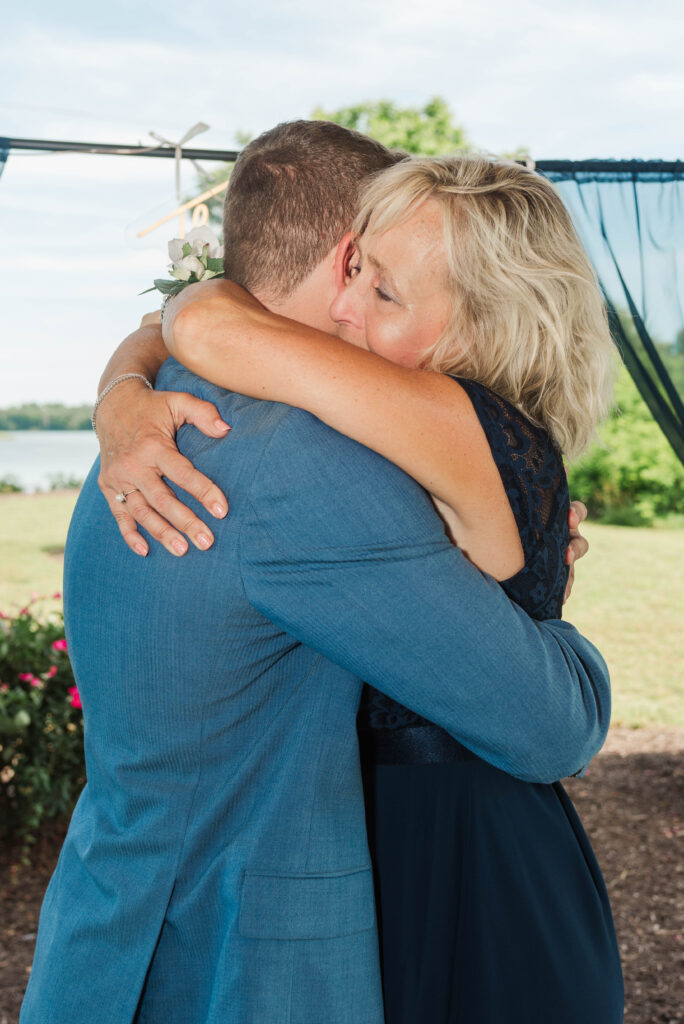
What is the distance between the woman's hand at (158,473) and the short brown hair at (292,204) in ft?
1.15

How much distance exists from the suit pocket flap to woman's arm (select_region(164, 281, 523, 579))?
0.53m

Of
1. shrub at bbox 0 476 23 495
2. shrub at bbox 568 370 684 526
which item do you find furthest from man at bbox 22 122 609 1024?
shrub at bbox 0 476 23 495

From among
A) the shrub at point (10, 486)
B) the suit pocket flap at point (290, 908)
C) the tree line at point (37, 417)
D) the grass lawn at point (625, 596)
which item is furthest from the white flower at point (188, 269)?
the tree line at point (37, 417)

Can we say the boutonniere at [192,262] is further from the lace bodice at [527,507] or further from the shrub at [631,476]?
the shrub at [631,476]

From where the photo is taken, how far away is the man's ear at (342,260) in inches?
66.1

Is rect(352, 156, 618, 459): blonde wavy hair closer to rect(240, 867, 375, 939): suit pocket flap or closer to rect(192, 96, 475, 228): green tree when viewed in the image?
rect(240, 867, 375, 939): suit pocket flap

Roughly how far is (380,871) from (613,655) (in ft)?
31.1

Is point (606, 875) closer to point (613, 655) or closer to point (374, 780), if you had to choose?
point (374, 780)

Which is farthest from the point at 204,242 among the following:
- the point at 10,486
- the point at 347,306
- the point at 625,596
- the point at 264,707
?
the point at 10,486

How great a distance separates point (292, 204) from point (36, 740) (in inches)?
148

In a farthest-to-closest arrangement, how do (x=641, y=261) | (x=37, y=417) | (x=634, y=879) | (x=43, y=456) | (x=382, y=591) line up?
(x=37, y=417)
(x=43, y=456)
(x=634, y=879)
(x=641, y=261)
(x=382, y=591)

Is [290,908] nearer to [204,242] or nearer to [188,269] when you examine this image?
[188,269]

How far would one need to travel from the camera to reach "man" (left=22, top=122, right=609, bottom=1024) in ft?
3.74

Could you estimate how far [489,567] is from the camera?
55.2 inches
